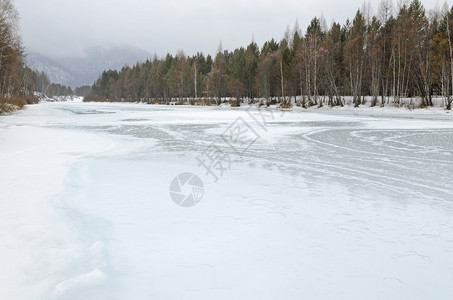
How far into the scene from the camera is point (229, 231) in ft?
12.3

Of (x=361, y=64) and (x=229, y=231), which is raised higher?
(x=361, y=64)

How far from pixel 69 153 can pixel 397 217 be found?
7294mm

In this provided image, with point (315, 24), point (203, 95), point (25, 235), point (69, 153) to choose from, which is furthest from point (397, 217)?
point (203, 95)

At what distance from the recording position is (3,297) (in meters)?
2.46

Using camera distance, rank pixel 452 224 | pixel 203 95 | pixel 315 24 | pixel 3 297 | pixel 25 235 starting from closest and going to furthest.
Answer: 1. pixel 3 297
2. pixel 25 235
3. pixel 452 224
4. pixel 315 24
5. pixel 203 95

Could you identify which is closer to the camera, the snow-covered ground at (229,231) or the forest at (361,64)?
the snow-covered ground at (229,231)

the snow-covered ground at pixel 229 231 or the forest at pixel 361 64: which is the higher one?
the forest at pixel 361 64

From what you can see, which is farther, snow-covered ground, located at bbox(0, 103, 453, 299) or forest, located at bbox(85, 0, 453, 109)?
forest, located at bbox(85, 0, 453, 109)

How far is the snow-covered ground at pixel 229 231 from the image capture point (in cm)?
266

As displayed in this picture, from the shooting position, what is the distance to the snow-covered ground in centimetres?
266

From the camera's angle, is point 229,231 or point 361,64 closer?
point 229,231

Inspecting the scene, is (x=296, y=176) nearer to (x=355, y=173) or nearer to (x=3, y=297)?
(x=355, y=173)

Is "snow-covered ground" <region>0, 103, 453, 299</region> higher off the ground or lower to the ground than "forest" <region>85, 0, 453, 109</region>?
lower

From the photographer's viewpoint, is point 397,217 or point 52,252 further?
point 397,217
